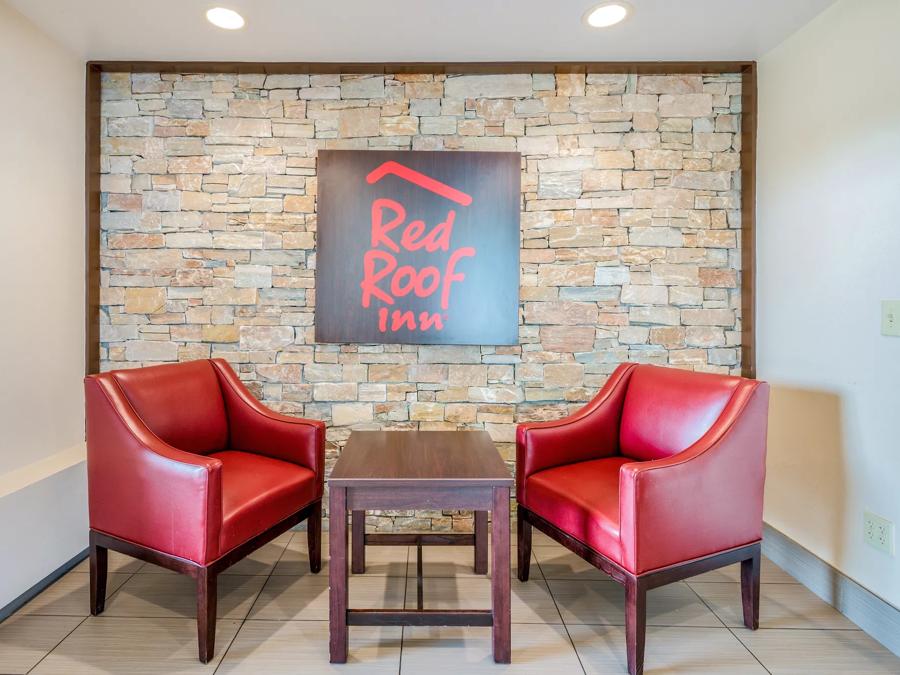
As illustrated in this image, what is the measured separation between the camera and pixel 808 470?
7.30ft

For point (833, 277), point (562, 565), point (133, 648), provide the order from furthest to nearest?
point (562, 565) < point (833, 277) < point (133, 648)

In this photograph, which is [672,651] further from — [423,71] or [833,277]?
[423,71]

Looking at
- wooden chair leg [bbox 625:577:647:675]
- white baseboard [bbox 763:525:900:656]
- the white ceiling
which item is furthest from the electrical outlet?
the white ceiling

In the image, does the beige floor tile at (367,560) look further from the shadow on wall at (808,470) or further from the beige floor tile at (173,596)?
the shadow on wall at (808,470)

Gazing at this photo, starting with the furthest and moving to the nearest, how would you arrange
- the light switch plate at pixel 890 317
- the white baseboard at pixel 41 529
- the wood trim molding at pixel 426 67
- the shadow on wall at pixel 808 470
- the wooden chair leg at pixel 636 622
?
the wood trim molding at pixel 426 67, the shadow on wall at pixel 808 470, the white baseboard at pixel 41 529, the light switch plate at pixel 890 317, the wooden chair leg at pixel 636 622

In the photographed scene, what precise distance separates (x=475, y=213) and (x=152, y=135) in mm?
1733

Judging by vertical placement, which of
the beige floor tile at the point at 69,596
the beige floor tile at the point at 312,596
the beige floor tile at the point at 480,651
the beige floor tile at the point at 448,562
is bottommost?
the beige floor tile at the point at 480,651

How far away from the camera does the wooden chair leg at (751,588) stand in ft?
6.02

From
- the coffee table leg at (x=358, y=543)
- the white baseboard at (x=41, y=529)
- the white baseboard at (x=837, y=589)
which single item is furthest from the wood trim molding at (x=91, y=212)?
the white baseboard at (x=837, y=589)

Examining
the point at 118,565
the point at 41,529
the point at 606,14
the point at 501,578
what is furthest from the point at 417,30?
the point at 118,565

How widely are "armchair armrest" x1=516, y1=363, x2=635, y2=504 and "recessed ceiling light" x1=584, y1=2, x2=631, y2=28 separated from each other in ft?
5.06

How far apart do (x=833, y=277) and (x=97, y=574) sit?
3147mm

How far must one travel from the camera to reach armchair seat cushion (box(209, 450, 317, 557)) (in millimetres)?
1743

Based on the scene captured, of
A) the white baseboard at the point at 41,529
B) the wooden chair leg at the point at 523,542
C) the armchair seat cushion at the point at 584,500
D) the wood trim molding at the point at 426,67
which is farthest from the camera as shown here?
the wood trim molding at the point at 426,67
